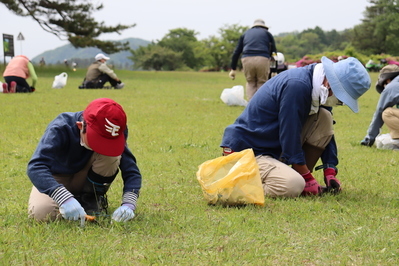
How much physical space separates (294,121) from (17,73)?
1001cm

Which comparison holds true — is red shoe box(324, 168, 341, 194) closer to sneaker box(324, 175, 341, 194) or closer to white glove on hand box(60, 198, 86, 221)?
sneaker box(324, 175, 341, 194)

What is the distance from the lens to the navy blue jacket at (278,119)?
3748mm

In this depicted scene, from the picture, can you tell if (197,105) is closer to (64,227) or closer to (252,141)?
(252,141)

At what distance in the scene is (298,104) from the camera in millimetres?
3744

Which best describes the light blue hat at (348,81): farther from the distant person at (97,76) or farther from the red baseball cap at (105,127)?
the distant person at (97,76)

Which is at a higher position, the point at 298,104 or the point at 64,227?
the point at 298,104

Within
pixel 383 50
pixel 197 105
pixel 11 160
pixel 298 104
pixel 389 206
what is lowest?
pixel 383 50

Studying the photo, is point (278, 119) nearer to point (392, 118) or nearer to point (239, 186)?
point (239, 186)

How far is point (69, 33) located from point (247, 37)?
16.9 m

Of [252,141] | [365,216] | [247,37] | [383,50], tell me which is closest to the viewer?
[365,216]

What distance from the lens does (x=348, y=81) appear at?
3617mm

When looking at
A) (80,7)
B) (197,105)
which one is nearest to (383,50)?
(80,7)

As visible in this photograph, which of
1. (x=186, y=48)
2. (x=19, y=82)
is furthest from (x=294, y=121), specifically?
(x=186, y=48)

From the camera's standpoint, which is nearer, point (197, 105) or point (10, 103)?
point (10, 103)
